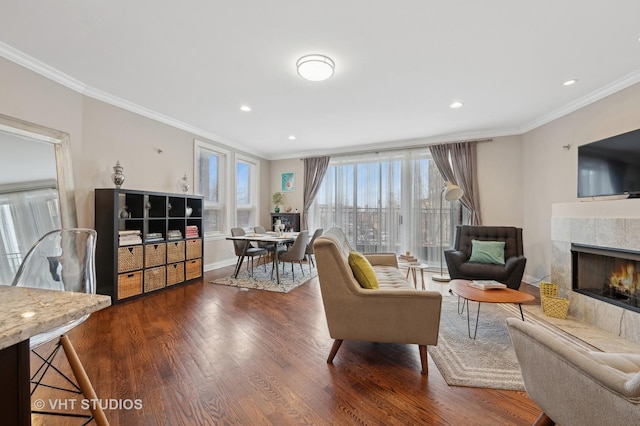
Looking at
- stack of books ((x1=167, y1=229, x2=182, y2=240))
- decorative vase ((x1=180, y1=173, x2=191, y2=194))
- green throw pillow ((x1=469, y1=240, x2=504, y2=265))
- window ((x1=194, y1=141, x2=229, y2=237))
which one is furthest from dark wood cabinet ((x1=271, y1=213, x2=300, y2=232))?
green throw pillow ((x1=469, y1=240, x2=504, y2=265))

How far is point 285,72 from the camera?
9.09 feet

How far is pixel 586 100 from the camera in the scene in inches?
130

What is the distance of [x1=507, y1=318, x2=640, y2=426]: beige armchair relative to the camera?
86 cm

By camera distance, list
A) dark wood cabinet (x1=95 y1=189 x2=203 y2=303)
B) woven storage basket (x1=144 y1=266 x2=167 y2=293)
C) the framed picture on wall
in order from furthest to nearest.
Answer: the framed picture on wall → woven storage basket (x1=144 y1=266 x2=167 y2=293) → dark wood cabinet (x1=95 y1=189 x2=203 y2=303)

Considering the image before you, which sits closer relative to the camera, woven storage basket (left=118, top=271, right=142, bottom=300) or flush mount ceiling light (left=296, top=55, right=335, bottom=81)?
flush mount ceiling light (left=296, top=55, right=335, bottom=81)

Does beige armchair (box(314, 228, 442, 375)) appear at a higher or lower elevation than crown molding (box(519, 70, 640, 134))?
lower

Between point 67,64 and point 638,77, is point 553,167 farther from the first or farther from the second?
point 67,64

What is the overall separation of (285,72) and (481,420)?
315 centimetres

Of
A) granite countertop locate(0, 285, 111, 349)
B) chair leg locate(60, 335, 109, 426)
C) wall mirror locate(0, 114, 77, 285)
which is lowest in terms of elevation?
chair leg locate(60, 335, 109, 426)

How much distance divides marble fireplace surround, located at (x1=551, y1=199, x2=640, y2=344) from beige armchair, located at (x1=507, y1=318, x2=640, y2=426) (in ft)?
5.66

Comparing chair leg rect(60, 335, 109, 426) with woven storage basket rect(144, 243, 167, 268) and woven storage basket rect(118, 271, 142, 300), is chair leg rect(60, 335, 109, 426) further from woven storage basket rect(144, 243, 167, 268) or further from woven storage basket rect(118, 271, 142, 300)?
woven storage basket rect(144, 243, 167, 268)

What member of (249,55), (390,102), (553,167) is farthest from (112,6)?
(553,167)

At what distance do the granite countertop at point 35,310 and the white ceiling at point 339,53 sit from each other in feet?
6.58

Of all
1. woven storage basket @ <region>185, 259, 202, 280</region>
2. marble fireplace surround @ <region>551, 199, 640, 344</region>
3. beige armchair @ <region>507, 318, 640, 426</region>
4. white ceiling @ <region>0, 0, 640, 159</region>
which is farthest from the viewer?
woven storage basket @ <region>185, 259, 202, 280</region>
